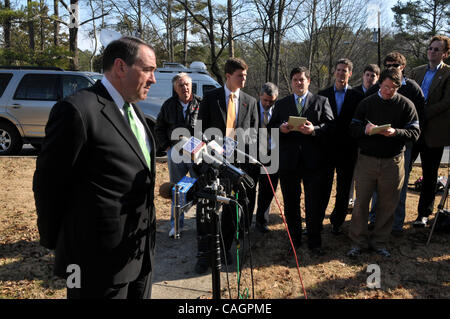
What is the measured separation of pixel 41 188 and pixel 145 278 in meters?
0.82

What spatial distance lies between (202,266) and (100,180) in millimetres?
2339

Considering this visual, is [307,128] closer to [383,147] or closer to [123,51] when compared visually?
[383,147]

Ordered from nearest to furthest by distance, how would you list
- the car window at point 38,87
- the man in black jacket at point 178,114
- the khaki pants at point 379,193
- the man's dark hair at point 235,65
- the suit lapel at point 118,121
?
the suit lapel at point 118,121 → the man's dark hair at point 235,65 → the khaki pants at point 379,193 → the man in black jacket at point 178,114 → the car window at point 38,87

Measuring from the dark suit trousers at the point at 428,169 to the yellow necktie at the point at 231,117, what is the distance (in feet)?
8.98

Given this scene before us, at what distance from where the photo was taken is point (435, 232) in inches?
187

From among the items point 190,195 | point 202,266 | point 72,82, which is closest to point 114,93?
point 190,195

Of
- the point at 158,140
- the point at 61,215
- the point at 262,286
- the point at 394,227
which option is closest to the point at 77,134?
the point at 61,215

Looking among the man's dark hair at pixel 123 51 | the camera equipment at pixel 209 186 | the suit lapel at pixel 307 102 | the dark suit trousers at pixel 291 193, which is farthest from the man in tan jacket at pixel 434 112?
the man's dark hair at pixel 123 51

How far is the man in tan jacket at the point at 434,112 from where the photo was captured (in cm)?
462

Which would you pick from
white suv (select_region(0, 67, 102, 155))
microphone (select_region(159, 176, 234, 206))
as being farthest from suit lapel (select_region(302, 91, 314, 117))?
white suv (select_region(0, 67, 102, 155))

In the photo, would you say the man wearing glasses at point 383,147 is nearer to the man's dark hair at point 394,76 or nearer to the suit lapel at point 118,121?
the man's dark hair at point 394,76

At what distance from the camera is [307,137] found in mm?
4148

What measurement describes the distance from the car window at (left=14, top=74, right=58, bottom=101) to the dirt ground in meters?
4.93
